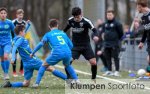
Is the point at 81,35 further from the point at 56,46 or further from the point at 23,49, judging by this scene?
the point at 23,49

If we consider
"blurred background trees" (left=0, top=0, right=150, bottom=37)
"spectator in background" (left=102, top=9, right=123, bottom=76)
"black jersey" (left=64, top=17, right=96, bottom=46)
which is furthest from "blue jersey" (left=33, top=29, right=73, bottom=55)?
"blurred background trees" (left=0, top=0, right=150, bottom=37)

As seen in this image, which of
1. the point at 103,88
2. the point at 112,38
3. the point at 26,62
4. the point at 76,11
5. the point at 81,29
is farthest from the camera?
the point at 112,38

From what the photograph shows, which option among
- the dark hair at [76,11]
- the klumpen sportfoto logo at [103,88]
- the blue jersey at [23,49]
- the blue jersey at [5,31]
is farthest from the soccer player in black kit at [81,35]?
the blue jersey at [5,31]

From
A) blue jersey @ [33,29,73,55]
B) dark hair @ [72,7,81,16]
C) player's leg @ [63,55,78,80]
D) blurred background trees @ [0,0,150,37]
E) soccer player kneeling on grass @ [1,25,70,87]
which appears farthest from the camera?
blurred background trees @ [0,0,150,37]

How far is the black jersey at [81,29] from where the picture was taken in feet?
49.2

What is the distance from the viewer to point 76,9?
14.6 m

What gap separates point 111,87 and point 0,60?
4.80 meters

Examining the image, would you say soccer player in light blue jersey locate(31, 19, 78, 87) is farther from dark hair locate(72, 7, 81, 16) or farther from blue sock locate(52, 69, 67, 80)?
dark hair locate(72, 7, 81, 16)

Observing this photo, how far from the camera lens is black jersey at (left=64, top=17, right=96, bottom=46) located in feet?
49.2

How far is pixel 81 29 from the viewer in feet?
49.3

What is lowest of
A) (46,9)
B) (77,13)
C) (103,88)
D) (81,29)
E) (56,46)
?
(46,9)

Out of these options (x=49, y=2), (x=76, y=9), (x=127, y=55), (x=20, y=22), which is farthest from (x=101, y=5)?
(x=49, y=2)

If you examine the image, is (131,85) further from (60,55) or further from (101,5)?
(101,5)

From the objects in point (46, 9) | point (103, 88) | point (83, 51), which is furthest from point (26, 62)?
point (46, 9)
